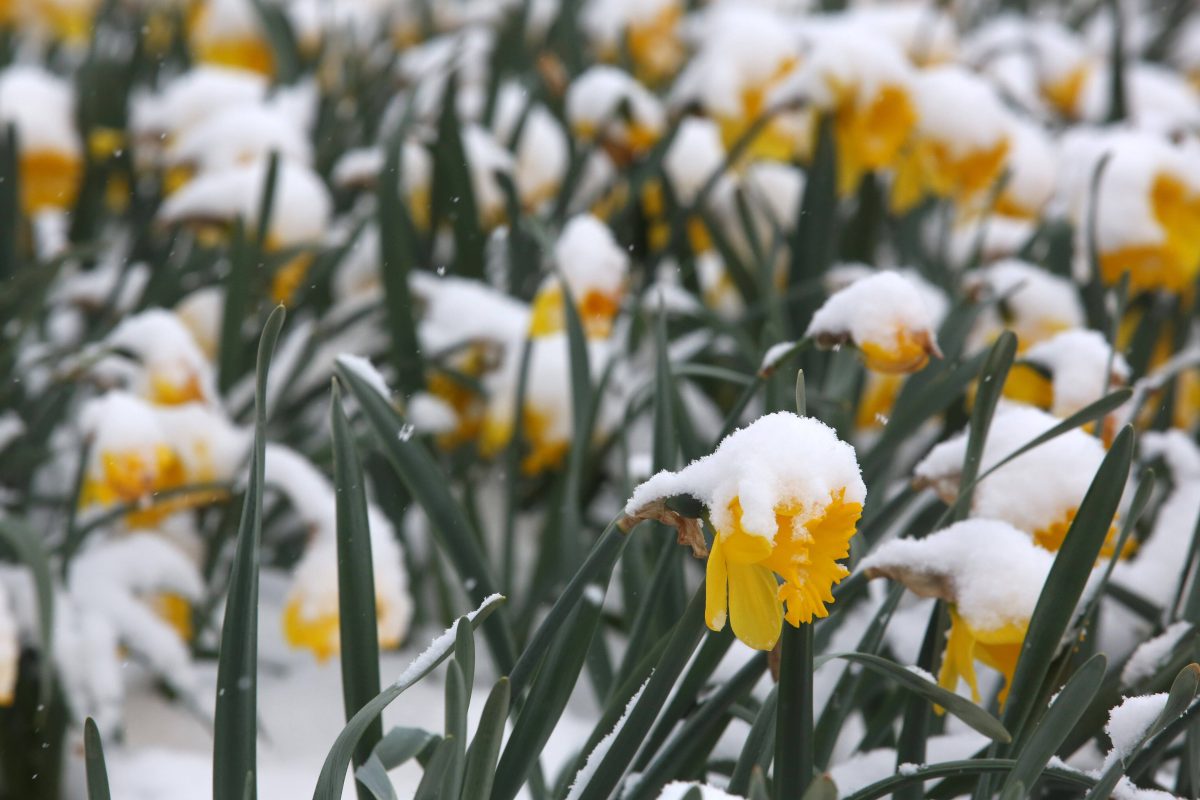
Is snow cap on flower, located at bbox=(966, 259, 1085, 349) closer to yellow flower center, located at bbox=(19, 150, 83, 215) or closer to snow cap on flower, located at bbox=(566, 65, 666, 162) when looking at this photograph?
snow cap on flower, located at bbox=(566, 65, 666, 162)

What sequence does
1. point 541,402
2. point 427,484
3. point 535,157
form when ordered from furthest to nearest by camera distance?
point 535,157 < point 541,402 < point 427,484

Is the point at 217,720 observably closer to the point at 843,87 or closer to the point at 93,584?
the point at 93,584

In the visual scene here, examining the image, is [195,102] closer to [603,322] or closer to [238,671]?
[603,322]

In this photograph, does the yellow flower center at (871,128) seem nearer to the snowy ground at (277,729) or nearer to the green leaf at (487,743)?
the snowy ground at (277,729)

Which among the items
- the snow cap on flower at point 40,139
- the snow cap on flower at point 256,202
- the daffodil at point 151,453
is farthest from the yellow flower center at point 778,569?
the snow cap on flower at point 40,139

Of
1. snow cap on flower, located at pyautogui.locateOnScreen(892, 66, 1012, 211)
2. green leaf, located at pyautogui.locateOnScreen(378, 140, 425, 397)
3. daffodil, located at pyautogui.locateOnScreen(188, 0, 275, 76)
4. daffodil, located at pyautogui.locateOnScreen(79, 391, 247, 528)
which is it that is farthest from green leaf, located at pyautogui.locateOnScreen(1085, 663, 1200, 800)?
daffodil, located at pyautogui.locateOnScreen(188, 0, 275, 76)

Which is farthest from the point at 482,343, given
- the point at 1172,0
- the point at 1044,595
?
the point at 1172,0

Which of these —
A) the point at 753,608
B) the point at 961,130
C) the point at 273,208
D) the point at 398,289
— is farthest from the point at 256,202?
the point at 753,608
